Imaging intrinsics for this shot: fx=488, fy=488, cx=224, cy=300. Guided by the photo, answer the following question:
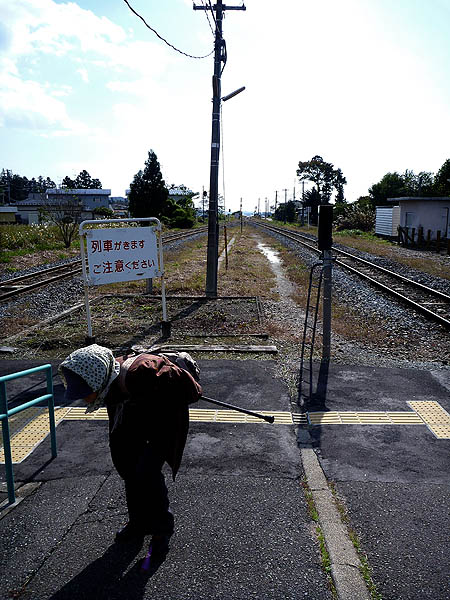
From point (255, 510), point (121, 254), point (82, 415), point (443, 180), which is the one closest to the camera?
point (255, 510)

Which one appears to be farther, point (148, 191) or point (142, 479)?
point (148, 191)

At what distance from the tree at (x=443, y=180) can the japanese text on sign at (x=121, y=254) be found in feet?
159

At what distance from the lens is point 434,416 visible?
5.15 metres

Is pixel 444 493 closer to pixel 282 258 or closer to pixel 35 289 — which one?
pixel 35 289

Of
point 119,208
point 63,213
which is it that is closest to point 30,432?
point 63,213

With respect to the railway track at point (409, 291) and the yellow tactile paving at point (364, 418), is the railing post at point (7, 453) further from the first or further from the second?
the railway track at point (409, 291)

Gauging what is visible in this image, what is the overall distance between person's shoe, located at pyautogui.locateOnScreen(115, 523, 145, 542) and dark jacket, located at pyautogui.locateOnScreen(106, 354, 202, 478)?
0.42 meters

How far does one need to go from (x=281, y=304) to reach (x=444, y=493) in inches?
311

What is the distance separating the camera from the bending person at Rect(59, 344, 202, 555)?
8.81 feet

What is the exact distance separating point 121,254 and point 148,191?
145 ft

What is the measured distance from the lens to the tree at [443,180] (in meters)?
50.0

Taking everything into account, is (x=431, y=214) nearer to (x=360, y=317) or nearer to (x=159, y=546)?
(x=360, y=317)

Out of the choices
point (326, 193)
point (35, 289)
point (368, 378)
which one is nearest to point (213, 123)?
point (35, 289)

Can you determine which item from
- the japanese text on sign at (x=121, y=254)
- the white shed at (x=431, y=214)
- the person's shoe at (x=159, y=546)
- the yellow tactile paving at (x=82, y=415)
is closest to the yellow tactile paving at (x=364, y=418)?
the yellow tactile paving at (x=82, y=415)
